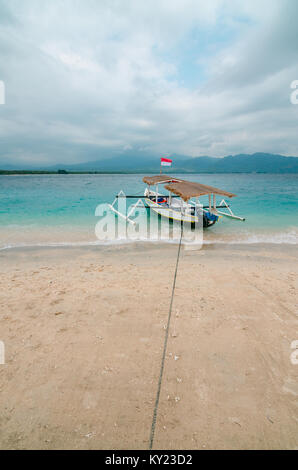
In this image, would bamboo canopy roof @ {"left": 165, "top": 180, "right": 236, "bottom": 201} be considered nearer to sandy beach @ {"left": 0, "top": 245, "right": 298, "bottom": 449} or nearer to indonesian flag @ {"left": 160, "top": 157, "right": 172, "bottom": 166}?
sandy beach @ {"left": 0, "top": 245, "right": 298, "bottom": 449}

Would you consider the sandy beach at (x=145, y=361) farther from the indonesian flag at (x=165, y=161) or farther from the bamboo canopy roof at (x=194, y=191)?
the indonesian flag at (x=165, y=161)

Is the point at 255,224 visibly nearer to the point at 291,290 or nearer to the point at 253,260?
the point at 253,260

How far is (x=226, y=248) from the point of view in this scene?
10.8 m

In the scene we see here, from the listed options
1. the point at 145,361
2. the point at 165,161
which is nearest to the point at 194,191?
the point at 165,161

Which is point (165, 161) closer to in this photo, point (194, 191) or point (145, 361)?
point (194, 191)

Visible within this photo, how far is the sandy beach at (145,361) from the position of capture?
9.16ft

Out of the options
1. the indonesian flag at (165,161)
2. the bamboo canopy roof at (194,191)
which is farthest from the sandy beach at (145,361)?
the indonesian flag at (165,161)

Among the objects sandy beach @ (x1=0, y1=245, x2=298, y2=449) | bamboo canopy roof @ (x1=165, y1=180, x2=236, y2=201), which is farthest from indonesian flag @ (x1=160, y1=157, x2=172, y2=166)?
sandy beach @ (x1=0, y1=245, x2=298, y2=449)

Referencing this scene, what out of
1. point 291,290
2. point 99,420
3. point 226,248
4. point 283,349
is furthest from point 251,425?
point 226,248

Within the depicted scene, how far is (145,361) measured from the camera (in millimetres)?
3830

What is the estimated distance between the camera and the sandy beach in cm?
279

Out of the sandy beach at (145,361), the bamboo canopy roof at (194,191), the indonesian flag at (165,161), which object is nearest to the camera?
the sandy beach at (145,361)

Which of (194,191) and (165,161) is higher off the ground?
(165,161)

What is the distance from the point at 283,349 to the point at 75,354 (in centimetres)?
404
